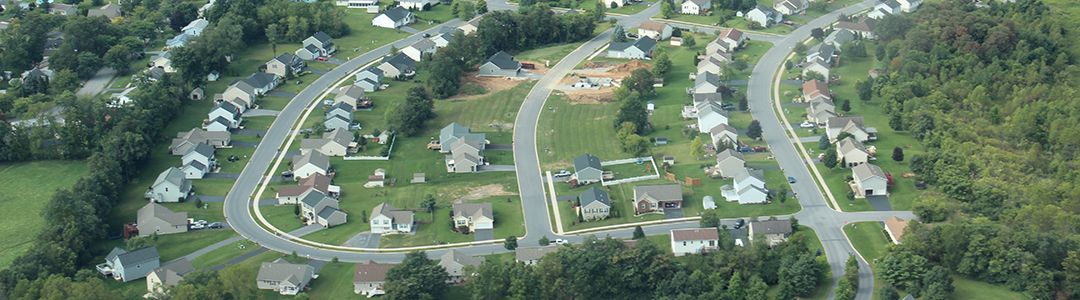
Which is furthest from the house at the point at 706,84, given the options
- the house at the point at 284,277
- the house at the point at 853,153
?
the house at the point at 284,277

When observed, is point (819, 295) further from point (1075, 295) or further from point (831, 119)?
point (831, 119)

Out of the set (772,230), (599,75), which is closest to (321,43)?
(599,75)

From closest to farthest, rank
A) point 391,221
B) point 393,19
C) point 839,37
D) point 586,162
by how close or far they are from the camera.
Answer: point 391,221 < point 586,162 < point 839,37 < point 393,19

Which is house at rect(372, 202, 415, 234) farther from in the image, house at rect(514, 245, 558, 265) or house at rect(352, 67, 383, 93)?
house at rect(352, 67, 383, 93)

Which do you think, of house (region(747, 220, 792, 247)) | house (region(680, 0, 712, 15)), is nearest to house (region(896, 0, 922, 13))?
house (region(680, 0, 712, 15))

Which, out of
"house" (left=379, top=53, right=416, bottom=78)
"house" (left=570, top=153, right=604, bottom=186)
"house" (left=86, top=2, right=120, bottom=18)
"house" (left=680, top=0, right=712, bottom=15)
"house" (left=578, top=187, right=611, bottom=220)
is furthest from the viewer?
"house" (left=680, top=0, right=712, bottom=15)

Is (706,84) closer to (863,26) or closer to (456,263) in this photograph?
(863,26)

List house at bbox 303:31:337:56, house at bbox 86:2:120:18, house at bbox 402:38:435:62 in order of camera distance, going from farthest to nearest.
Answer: house at bbox 86:2:120:18 < house at bbox 303:31:337:56 < house at bbox 402:38:435:62
